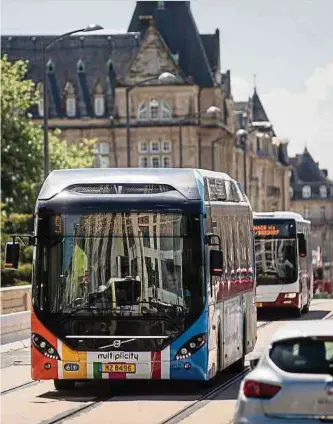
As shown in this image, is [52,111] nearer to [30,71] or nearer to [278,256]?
A: [30,71]

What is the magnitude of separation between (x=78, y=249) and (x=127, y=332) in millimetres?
1227

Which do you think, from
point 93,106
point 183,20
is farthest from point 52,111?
point 183,20

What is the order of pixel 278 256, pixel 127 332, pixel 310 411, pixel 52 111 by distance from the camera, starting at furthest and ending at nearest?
pixel 52 111
pixel 278 256
pixel 127 332
pixel 310 411

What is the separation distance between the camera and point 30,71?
12675cm

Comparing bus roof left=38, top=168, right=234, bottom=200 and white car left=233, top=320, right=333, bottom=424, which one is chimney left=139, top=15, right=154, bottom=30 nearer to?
bus roof left=38, top=168, right=234, bottom=200

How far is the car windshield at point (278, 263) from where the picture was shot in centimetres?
4409

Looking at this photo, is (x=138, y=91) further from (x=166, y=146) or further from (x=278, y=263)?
(x=278, y=263)

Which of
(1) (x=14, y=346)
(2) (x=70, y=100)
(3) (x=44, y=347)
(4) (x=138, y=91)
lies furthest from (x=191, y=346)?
(2) (x=70, y=100)

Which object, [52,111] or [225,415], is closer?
[225,415]

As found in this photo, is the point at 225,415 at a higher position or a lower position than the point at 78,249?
lower

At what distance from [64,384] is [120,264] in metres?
2.21

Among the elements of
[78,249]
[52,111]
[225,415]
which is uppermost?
[52,111]

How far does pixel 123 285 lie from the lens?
2158 cm

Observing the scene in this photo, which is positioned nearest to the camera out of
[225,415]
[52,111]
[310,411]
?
[310,411]
